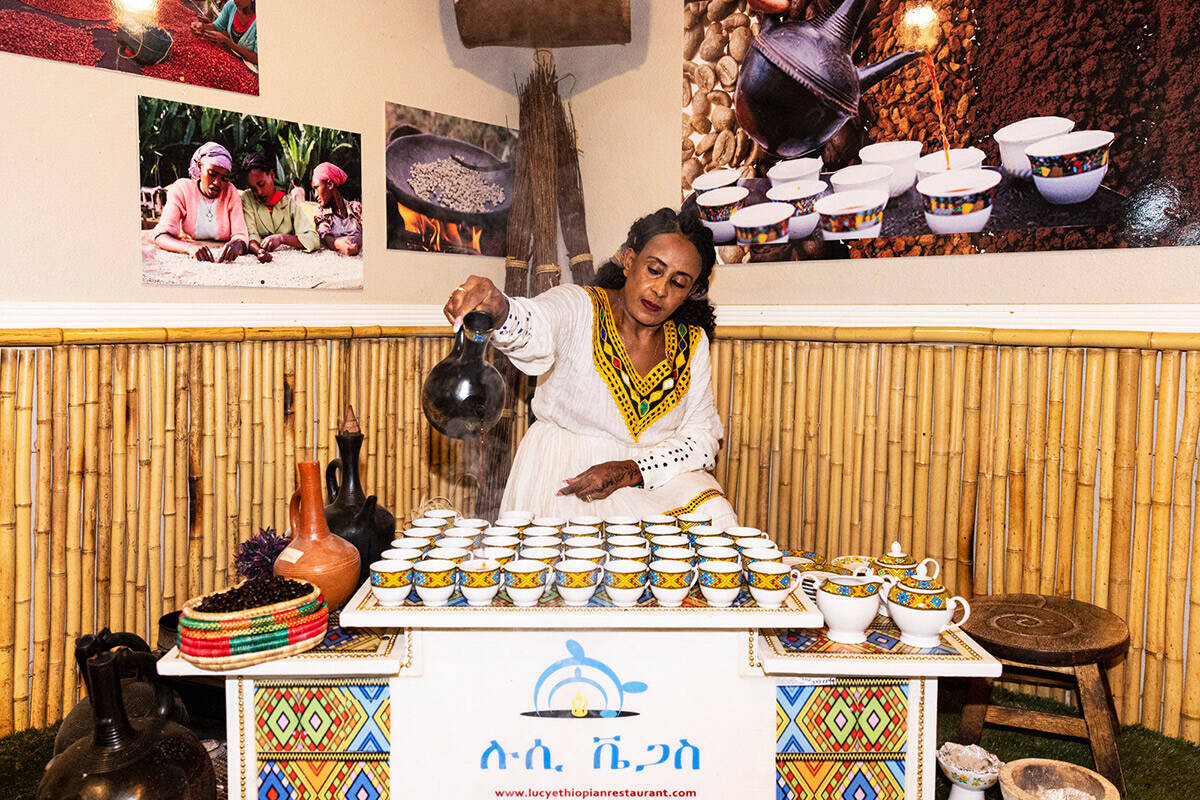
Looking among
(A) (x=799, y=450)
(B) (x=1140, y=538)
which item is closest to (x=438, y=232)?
(A) (x=799, y=450)

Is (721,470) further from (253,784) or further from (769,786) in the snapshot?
(253,784)

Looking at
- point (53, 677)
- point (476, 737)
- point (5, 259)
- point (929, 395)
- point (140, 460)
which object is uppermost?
point (5, 259)

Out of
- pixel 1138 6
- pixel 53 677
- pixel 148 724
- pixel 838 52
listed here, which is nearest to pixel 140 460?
pixel 53 677

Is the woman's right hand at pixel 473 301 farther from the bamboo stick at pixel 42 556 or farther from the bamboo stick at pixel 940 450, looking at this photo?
the bamboo stick at pixel 940 450

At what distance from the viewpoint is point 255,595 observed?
5.49 ft

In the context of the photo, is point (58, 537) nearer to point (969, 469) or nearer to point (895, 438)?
point (895, 438)

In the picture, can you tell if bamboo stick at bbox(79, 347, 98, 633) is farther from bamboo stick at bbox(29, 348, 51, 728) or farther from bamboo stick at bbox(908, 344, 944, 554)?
bamboo stick at bbox(908, 344, 944, 554)

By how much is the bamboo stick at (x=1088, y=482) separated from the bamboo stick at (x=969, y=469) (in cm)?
31

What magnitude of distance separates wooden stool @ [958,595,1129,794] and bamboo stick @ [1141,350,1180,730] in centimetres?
28

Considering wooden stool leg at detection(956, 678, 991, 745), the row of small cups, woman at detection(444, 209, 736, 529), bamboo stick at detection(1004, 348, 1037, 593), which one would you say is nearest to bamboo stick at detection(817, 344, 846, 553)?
woman at detection(444, 209, 736, 529)

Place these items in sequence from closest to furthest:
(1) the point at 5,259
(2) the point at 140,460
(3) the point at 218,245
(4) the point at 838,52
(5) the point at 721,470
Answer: (1) the point at 5,259
(2) the point at 140,460
(3) the point at 218,245
(4) the point at 838,52
(5) the point at 721,470

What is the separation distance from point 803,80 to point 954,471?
1601 mm

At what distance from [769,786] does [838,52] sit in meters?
2.62

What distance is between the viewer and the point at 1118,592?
2594 millimetres
